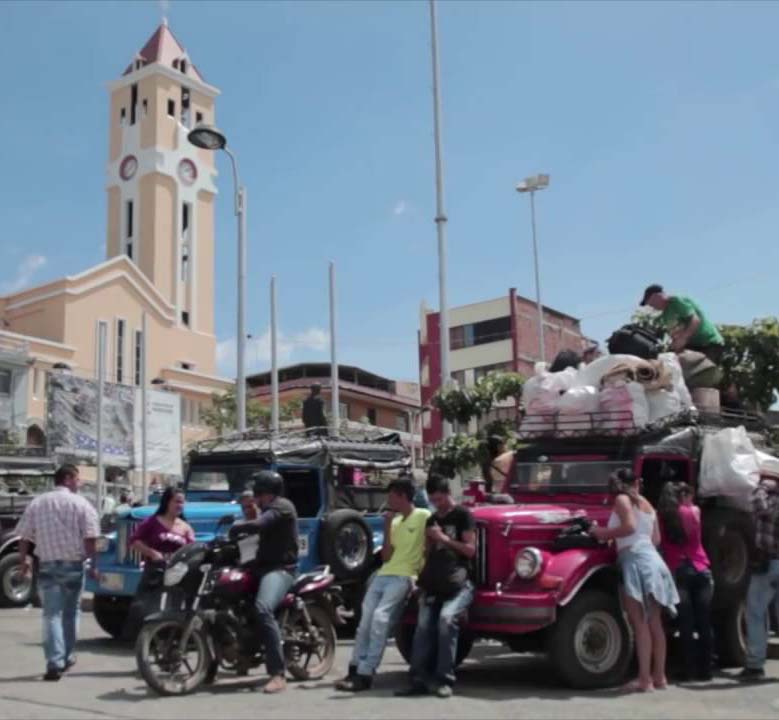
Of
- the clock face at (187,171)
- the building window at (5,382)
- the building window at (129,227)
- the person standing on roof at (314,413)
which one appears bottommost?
the person standing on roof at (314,413)

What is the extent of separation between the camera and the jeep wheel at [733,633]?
32.8ft

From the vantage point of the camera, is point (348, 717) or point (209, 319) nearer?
point (348, 717)

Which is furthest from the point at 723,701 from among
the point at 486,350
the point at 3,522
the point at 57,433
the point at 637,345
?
the point at 486,350

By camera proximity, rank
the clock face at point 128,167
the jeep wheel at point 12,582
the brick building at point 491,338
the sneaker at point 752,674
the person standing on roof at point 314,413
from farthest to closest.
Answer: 1. the clock face at point 128,167
2. the brick building at point 491,338
3. the jeep wheel at point 12,582
4. the person standing on roof at point 314,413
5. the sneaker at point 752,674

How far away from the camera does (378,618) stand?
337 inches

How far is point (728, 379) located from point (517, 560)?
8408mm

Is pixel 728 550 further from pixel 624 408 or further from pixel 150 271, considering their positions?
pixel 150 271

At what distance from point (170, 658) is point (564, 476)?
4.08 m

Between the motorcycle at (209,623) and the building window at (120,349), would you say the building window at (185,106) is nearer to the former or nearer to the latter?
the building window at (120,349)

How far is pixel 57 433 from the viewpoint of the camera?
3269cm

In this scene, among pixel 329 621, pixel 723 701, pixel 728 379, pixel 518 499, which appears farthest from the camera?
pixel 728 379

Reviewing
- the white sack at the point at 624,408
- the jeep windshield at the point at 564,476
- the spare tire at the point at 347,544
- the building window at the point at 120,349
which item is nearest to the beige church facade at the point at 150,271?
the building window at the point at 120,349

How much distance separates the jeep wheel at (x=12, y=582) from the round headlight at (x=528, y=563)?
32.4ft

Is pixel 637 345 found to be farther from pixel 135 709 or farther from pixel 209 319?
pixel 209 319
